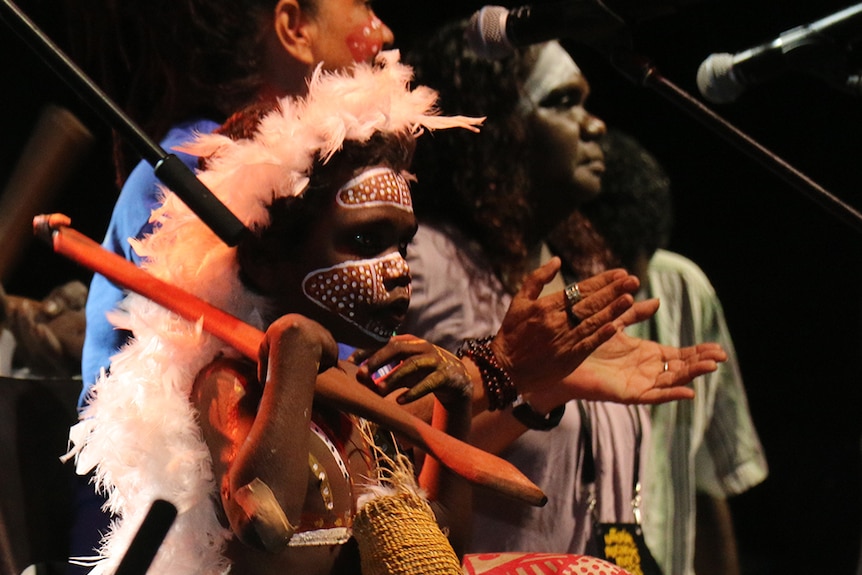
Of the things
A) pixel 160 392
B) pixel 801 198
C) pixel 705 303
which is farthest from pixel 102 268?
pixel 801 198

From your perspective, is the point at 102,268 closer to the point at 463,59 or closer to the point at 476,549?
the point at 476,549

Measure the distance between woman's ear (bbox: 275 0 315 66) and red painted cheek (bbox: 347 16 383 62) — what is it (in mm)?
75

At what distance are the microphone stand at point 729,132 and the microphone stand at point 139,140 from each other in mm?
709

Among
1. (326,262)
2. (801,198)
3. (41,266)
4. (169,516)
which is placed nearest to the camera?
(169,516)

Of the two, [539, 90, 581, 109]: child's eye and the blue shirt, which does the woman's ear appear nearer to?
the blue shirt

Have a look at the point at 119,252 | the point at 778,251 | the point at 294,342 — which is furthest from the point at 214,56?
the point at 778,251

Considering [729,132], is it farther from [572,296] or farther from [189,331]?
[189,331]

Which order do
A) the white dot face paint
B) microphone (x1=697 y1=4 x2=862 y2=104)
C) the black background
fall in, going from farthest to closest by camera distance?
the black background
microphone (x1=697 y1=4 x2=862 y2=104)
the white dot face paint

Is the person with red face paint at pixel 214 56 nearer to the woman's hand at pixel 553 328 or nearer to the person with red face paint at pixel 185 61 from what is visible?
the person with red face paint at pixel 185 61

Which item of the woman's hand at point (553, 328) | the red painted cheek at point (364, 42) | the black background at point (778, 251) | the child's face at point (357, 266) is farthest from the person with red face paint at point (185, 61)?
the black background at point (778, 251)

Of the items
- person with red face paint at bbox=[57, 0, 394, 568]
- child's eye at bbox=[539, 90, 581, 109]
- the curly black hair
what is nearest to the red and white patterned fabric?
person with red face paint at bbox=[57, 0, 394, 568]

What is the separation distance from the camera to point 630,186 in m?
2.96

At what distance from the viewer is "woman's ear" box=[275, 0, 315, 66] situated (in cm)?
196

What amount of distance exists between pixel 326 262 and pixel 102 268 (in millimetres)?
293
